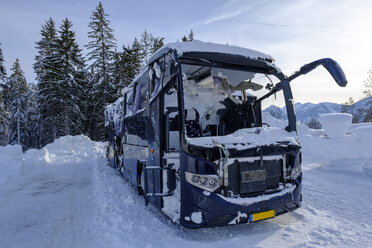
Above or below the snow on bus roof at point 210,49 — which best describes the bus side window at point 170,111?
below

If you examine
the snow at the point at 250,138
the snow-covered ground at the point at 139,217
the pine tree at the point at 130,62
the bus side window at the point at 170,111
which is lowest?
the snow-covered ground at the point at 139,217

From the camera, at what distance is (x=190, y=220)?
3.62 meters

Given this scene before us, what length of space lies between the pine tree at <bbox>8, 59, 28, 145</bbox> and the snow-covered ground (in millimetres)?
28287

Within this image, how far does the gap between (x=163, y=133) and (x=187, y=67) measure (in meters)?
1.30

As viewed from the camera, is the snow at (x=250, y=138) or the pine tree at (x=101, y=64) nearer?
the snow at (x=250, y=138)

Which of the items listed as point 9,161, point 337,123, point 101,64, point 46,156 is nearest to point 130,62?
point 101,64

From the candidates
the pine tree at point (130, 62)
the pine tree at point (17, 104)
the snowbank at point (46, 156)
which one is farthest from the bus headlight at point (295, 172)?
the pine tree at point (17, 104)

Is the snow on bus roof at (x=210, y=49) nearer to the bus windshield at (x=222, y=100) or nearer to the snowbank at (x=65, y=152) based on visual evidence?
the bus windshield at (x=222, y=100)

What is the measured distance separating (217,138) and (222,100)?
2061 millimetres

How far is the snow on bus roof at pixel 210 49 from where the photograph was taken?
4.02 m

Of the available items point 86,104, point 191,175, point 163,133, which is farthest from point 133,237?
point 86,104

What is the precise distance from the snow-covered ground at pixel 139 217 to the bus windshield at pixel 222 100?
85.1 inches

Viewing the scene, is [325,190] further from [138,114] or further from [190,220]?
[138,114]

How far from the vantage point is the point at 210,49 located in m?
4.20
